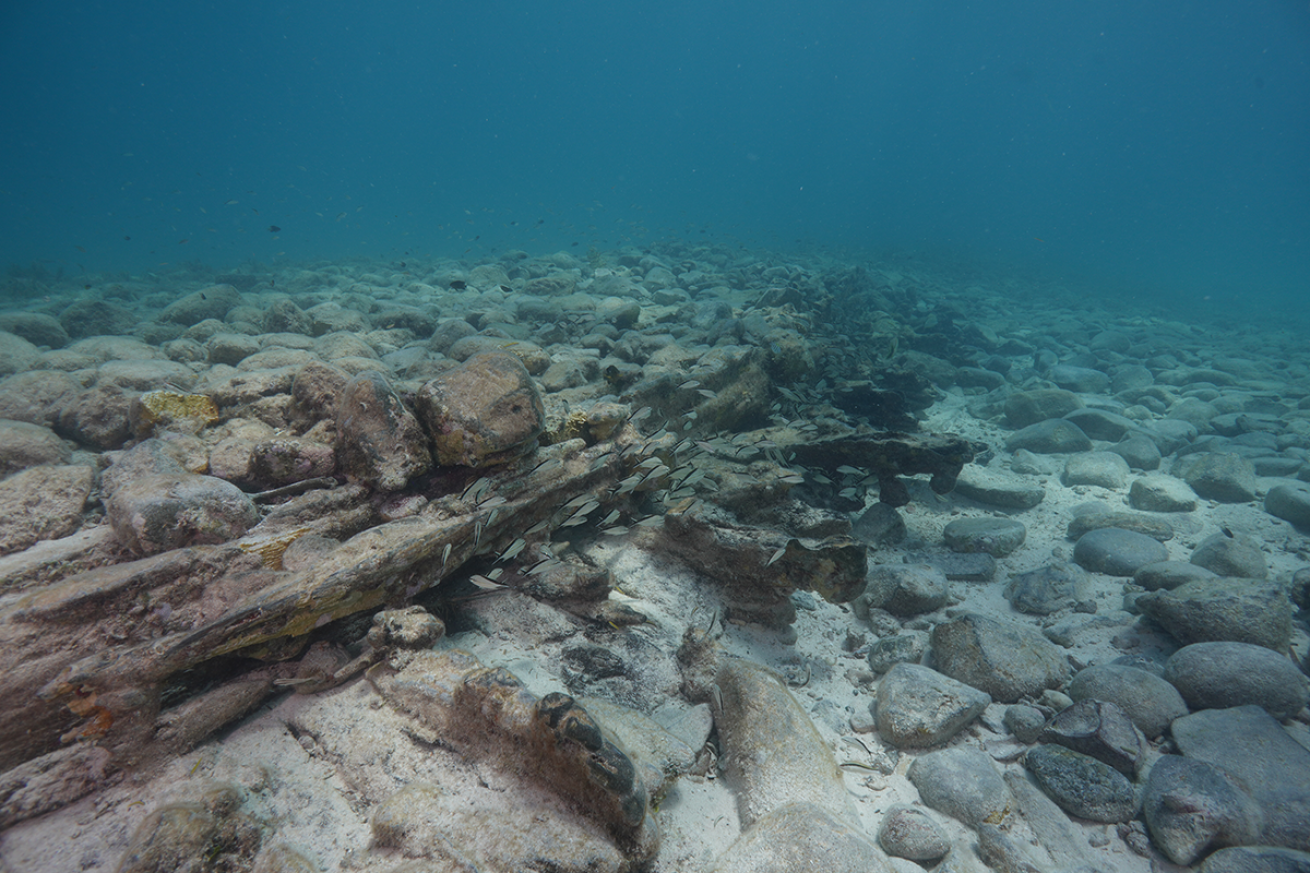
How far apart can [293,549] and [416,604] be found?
0.98 m

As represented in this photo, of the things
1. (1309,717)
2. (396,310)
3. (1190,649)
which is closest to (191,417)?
(396,310)

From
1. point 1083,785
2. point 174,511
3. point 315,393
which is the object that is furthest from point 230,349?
point 1083,785

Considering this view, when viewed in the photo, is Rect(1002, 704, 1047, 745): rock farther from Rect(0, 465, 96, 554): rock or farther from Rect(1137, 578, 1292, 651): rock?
Rect(0, 465, 96, 554): rock

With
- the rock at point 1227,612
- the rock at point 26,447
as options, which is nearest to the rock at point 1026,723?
the rock at point 1227,612

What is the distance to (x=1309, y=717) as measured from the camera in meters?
3.86

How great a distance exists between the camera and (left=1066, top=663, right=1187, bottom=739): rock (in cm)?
380

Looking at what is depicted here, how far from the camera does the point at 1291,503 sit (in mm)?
7016

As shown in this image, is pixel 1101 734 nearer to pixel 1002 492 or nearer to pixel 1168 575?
pixel 1168 575

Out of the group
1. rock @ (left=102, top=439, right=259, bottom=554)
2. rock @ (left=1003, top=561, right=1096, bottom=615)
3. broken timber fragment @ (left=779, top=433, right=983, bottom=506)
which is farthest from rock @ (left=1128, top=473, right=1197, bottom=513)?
rock @ (left=102, top=439, right=259, bottom=554)

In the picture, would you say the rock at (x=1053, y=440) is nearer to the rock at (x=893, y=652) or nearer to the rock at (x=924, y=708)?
the rock at (x=893, y=652)

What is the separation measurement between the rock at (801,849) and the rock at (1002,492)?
642cm

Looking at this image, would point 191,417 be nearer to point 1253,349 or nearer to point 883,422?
point 883,422

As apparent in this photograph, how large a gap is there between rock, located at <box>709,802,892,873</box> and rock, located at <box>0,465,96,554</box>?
556 centimetres

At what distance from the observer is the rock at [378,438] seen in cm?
412
